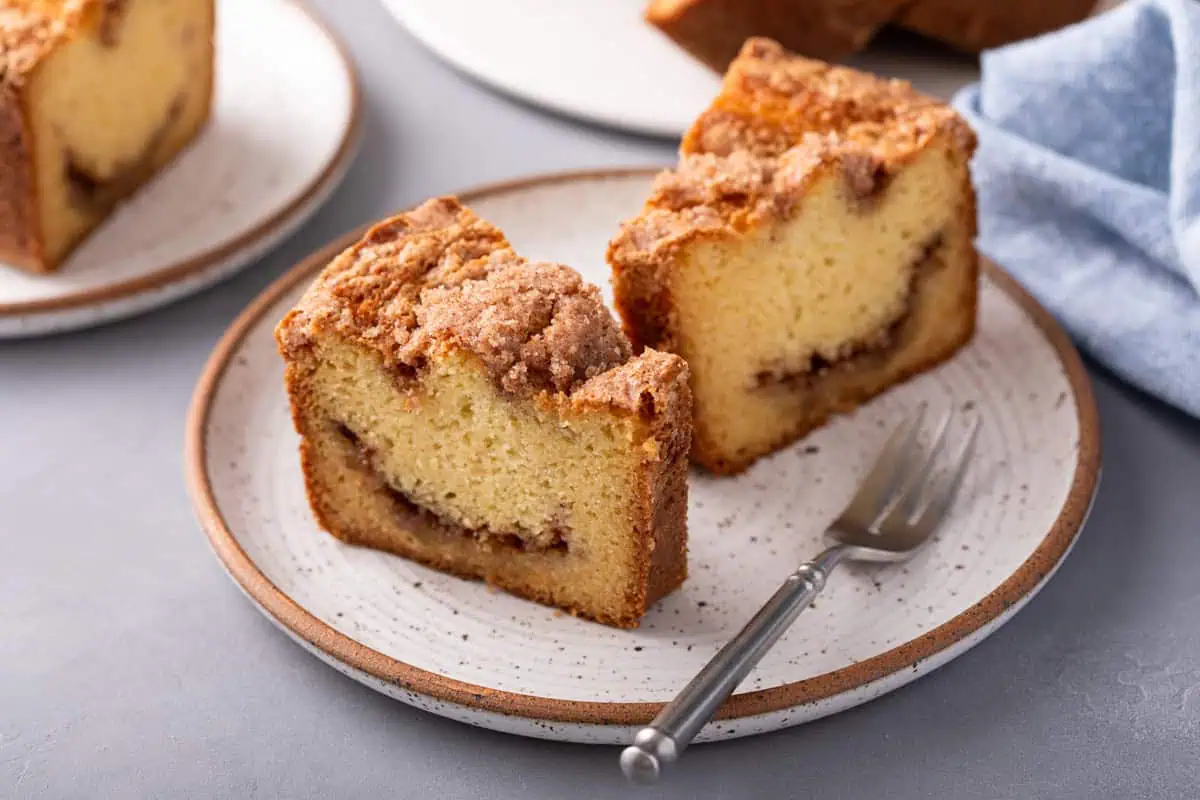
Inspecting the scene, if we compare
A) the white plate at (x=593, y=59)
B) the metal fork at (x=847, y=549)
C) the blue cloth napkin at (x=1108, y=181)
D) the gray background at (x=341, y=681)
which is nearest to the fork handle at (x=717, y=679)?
the metal fork at (x=847, y=549)

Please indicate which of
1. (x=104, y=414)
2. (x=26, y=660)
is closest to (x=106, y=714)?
(x=26, y=660)

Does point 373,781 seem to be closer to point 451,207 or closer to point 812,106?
point 451,207

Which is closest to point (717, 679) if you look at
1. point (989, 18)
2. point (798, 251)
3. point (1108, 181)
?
point (798, 251)

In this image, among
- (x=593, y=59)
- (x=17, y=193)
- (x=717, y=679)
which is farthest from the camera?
(x=593, y=59)

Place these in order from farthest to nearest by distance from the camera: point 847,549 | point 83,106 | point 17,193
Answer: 1. point 83,106
2. point 17,193
3. point 847,549

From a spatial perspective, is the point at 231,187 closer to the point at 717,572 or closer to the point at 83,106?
the point at 83,106

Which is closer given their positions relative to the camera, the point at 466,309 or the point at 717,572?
the point at 466,309

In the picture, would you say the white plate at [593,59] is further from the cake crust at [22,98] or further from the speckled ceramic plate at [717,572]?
the cake crust at [22,98]
